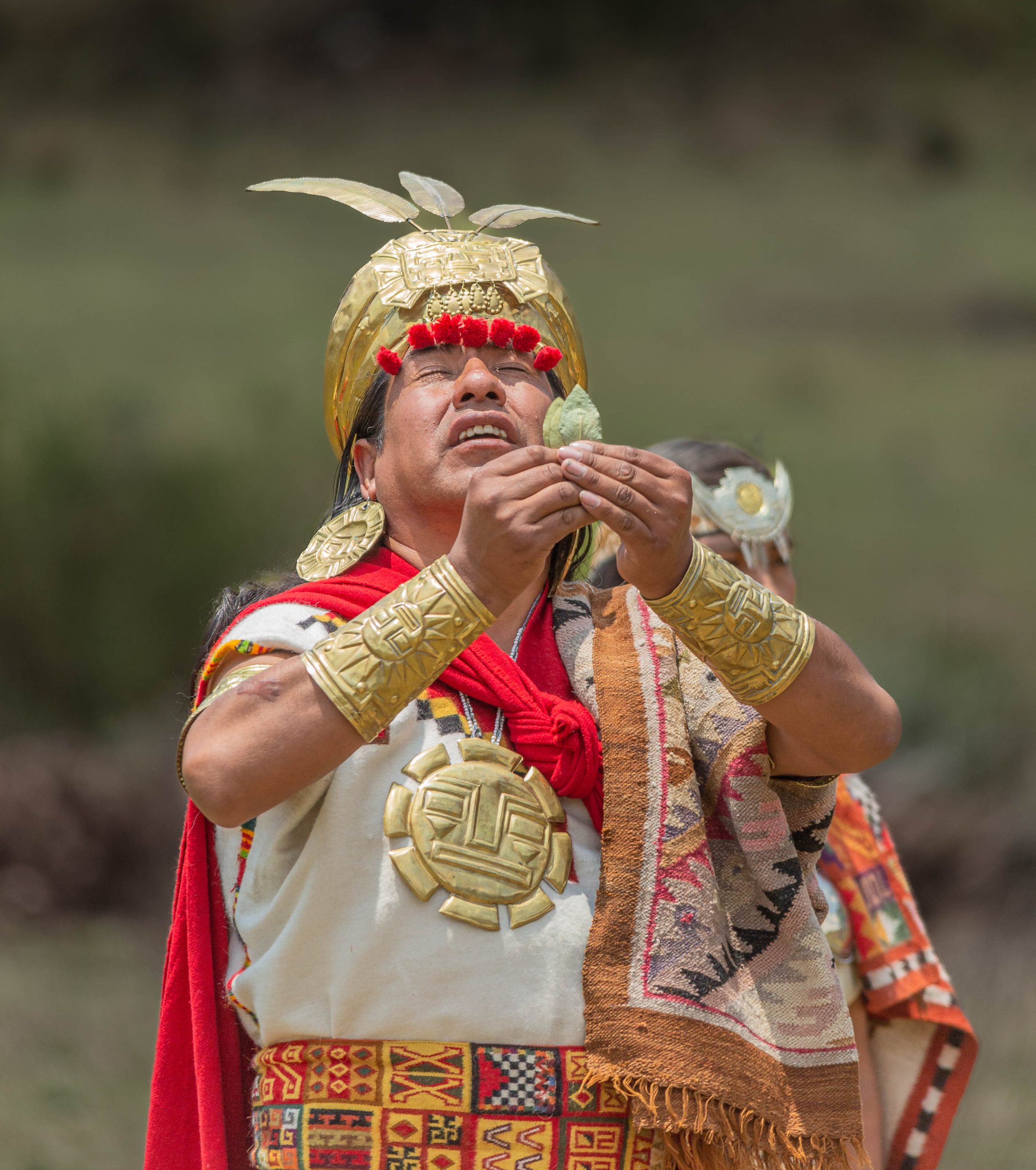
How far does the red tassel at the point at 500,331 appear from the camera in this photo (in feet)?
7.50

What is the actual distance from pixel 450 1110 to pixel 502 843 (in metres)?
0.34

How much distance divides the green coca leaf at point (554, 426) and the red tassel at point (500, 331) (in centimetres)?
26

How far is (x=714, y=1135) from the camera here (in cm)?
196

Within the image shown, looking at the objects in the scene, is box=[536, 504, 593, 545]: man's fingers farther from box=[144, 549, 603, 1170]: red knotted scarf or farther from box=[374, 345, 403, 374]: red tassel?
box=[374, 345, 403, 374]: red tassel

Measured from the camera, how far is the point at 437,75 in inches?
328

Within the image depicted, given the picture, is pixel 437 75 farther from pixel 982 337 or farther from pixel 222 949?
pixel 222 949

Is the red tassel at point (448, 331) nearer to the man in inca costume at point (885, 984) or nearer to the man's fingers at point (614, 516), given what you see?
the man's fingers at point (614, 516)

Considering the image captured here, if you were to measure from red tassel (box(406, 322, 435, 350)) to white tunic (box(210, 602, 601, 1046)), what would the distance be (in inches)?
20.0

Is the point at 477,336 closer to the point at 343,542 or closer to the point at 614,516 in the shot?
the point at 343,542

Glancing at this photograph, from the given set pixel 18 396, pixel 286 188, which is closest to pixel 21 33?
pixel 18 396

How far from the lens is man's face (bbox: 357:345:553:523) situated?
2.19 metres

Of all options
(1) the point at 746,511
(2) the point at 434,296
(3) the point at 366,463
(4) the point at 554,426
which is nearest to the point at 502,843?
(4) the point at 554,426

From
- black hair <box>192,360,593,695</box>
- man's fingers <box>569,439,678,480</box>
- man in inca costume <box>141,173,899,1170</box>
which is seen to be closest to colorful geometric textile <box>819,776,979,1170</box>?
man in inca costume <box>141,173,899,1170</box>

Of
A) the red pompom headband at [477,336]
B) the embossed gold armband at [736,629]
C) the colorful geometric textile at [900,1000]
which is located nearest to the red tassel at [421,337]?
the red pompom headband at [477,336]
